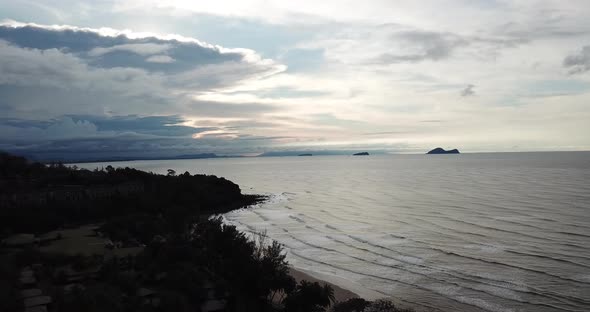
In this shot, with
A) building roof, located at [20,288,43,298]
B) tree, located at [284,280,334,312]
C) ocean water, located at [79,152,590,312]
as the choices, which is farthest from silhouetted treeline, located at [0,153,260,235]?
tree, located at [284,280,334,312]

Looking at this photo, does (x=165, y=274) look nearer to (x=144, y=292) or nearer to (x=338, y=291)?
(x=144, y=292)

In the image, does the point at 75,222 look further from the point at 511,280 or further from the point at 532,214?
the point at 532,214

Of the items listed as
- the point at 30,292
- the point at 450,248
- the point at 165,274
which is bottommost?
the point at 450,248

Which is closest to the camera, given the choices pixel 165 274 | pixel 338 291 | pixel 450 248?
pixel 165 274

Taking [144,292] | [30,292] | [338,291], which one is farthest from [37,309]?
[338,291]

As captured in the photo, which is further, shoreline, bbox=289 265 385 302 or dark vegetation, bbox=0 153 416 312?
shoreline, bbox=289 265 385 302

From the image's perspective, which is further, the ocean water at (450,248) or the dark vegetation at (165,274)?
the ocean water at (450,248)

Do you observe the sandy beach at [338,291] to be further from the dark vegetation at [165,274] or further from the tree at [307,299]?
the tree at [307,299]

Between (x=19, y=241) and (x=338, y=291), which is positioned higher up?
Result: (x=19, y=241)

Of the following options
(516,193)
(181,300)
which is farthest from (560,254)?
(516,193)

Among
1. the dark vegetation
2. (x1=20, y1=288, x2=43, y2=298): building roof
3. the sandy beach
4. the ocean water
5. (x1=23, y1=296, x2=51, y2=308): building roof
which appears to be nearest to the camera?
(x1=23, y1=296, x2=51, y2=308): building roof

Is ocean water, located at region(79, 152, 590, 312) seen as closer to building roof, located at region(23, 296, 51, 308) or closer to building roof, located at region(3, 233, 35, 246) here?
building roof, located at region(23, 296, 51, 308)

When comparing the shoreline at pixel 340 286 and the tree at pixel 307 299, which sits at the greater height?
the tree at pixel 307 299

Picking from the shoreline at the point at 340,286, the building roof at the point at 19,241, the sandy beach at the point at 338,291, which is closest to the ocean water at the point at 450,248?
the shoreline at the point at 340,286
